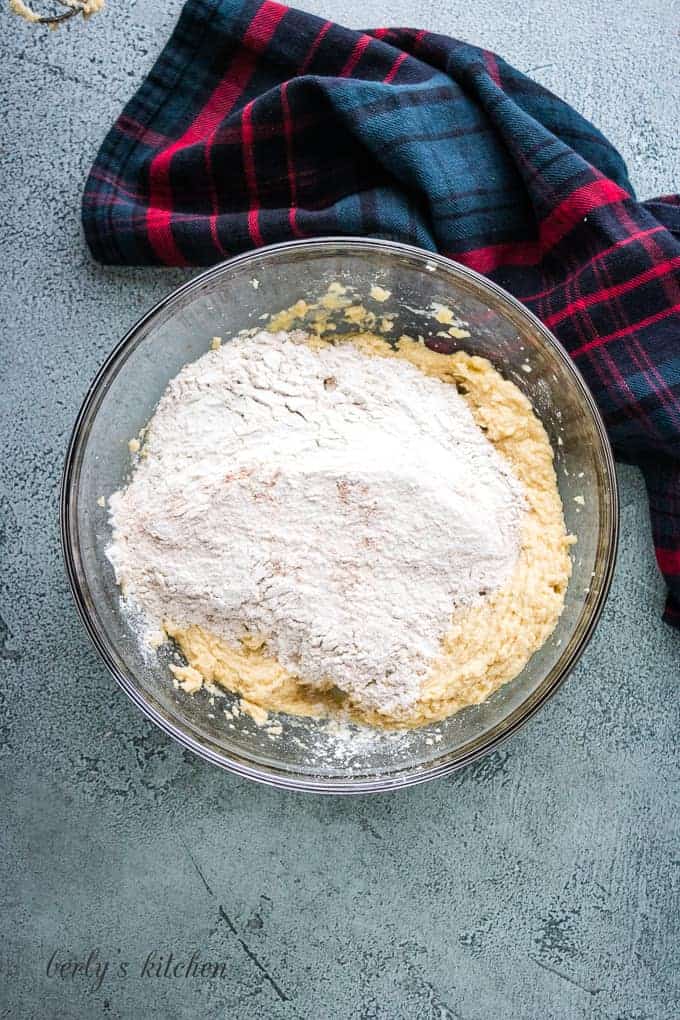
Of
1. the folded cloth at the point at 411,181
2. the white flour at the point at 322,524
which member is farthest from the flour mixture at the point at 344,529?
the folded cloth at the point at 411,181

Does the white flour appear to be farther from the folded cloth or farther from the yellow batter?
the folded cloth

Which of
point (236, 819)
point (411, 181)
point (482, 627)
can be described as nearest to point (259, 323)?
point (411, 181)

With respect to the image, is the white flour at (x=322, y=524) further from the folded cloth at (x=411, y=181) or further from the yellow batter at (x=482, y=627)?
the folded cloth at (x=411, y=181)

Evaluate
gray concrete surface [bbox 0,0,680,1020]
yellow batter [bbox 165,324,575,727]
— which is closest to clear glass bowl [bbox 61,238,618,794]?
yellow batter [bbox 165,324,575,727]

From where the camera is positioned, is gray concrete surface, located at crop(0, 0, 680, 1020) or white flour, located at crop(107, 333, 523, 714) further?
gray concrete surface, located at crop(0, 0, 680, 1020)

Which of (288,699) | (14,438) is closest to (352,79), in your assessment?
(14,438)

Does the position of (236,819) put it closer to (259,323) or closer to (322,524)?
(322,524)
